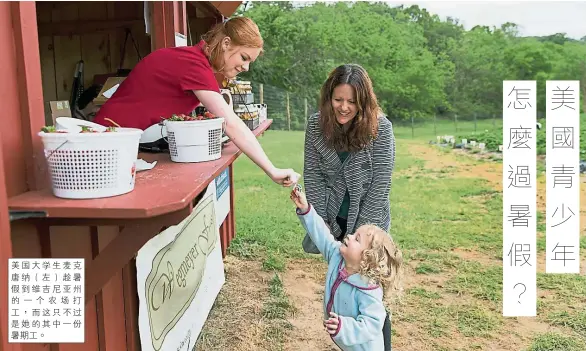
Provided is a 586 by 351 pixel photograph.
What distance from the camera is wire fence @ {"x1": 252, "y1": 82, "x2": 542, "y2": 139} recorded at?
13273mm

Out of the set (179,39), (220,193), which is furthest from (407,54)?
(179,39)

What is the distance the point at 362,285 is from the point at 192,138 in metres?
0.71

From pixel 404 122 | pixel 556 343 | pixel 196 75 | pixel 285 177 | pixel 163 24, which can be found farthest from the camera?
pixel 404 122

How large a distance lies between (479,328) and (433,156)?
7.71 m

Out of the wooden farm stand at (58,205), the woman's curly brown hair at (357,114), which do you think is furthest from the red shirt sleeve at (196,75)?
the woman's curly brown hair at (357,114)

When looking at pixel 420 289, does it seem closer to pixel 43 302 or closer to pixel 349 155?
pixel 349 155

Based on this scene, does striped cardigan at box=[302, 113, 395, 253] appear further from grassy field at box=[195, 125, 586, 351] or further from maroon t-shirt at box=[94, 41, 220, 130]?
maroon t-shirt at box=[94, 41, 220, 130]

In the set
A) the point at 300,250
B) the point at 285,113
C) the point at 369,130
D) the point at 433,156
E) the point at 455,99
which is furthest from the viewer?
the point at 455,99

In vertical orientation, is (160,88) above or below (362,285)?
above

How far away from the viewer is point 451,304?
11.7ft

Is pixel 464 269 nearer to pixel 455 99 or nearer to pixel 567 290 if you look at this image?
pixel 567 290

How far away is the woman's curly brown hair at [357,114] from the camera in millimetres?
1998

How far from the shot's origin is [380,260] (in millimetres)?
1750

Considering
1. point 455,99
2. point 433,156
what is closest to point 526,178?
point 433,156
